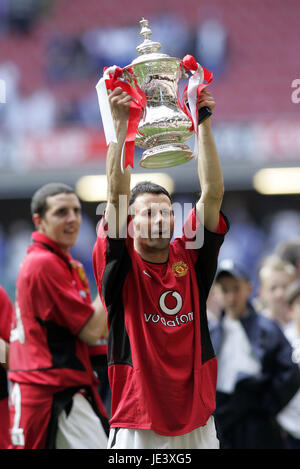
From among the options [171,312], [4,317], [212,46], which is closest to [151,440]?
[171,312]

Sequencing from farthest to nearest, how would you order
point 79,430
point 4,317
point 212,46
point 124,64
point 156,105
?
1. point 212,46
2. point 124,64
3. point 4,317
4. point 79,430
5. point 156,105

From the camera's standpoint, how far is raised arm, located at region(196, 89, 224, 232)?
2.86 m

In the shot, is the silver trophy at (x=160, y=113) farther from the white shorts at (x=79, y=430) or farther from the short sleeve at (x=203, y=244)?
the white shorts at (x=79, y=430)

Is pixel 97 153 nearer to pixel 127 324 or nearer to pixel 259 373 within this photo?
pixel 259 373

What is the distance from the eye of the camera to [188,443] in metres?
2.69

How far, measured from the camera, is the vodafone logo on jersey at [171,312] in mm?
2746

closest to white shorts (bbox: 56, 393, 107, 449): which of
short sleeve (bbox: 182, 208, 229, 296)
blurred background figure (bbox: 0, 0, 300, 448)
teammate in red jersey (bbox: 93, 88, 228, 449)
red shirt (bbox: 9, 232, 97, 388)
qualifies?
red shirt (bbox: 9, 232, 97, 388)

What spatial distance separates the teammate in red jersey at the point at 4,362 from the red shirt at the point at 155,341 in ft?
4.53

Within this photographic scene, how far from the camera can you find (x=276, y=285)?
561 cm

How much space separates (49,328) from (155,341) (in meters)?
1.17

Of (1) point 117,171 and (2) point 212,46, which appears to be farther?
(2) point 212,46

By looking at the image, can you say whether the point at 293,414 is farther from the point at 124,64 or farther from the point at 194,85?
the point at 124,64

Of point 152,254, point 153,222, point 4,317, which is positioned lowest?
point 4,317

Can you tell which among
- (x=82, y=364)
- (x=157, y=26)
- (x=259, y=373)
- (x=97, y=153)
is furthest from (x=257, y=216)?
(x=82, y=364)
